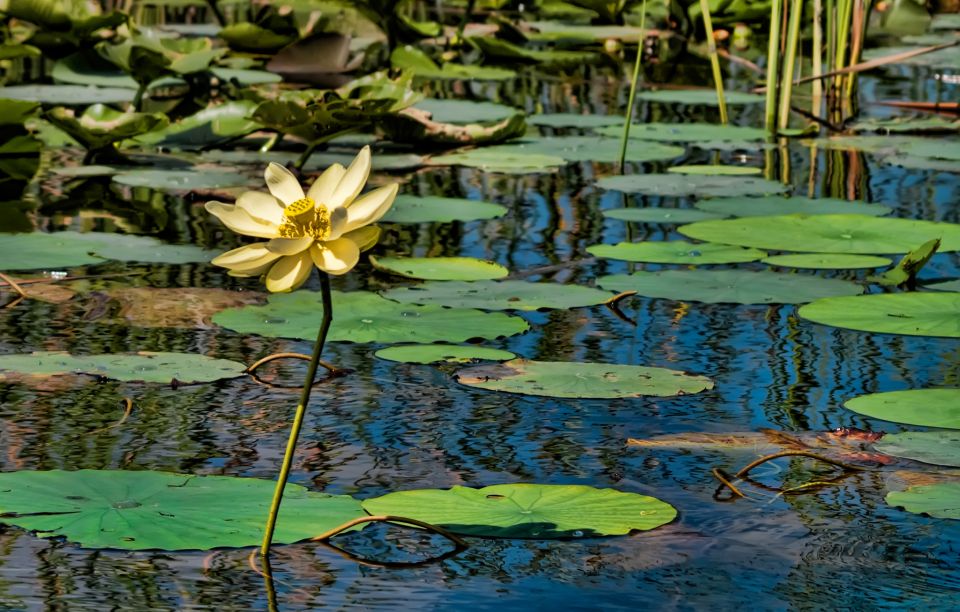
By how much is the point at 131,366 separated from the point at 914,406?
1275 mm

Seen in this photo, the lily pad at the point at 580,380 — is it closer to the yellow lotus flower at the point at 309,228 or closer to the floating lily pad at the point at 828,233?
the yellow lotus flower at the point at 309,228

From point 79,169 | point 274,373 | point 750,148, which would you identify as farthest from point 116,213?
point 750,148

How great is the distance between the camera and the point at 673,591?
1765 millimetres

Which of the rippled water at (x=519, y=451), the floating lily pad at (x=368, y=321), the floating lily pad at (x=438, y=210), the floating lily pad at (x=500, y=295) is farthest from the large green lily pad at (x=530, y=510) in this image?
the floating lily pad at (x=438, y=210)

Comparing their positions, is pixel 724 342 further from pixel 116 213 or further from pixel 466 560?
pixel 116 213

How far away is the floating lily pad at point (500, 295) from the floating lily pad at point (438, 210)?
2.45 ft

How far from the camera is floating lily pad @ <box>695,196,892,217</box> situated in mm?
4223

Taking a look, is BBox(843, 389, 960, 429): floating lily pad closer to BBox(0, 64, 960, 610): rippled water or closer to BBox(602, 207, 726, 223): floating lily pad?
BBox(0, 64, 960, 610): rippled water

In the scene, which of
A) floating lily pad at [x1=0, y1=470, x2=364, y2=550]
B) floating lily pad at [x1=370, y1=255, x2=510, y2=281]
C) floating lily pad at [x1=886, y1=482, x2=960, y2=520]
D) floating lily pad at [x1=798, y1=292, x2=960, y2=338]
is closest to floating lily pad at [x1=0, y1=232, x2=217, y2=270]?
floating lily pad at [x1=370, y1=255, x2=510, y2=281]

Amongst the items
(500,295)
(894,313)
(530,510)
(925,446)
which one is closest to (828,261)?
(894,313)

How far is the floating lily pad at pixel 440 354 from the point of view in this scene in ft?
9.04

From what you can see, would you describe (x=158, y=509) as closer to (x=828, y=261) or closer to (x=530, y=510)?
(x=530, y=510)

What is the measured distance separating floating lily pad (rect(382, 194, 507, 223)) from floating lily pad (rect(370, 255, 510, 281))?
1.58 feet

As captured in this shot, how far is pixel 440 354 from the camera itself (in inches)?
109
